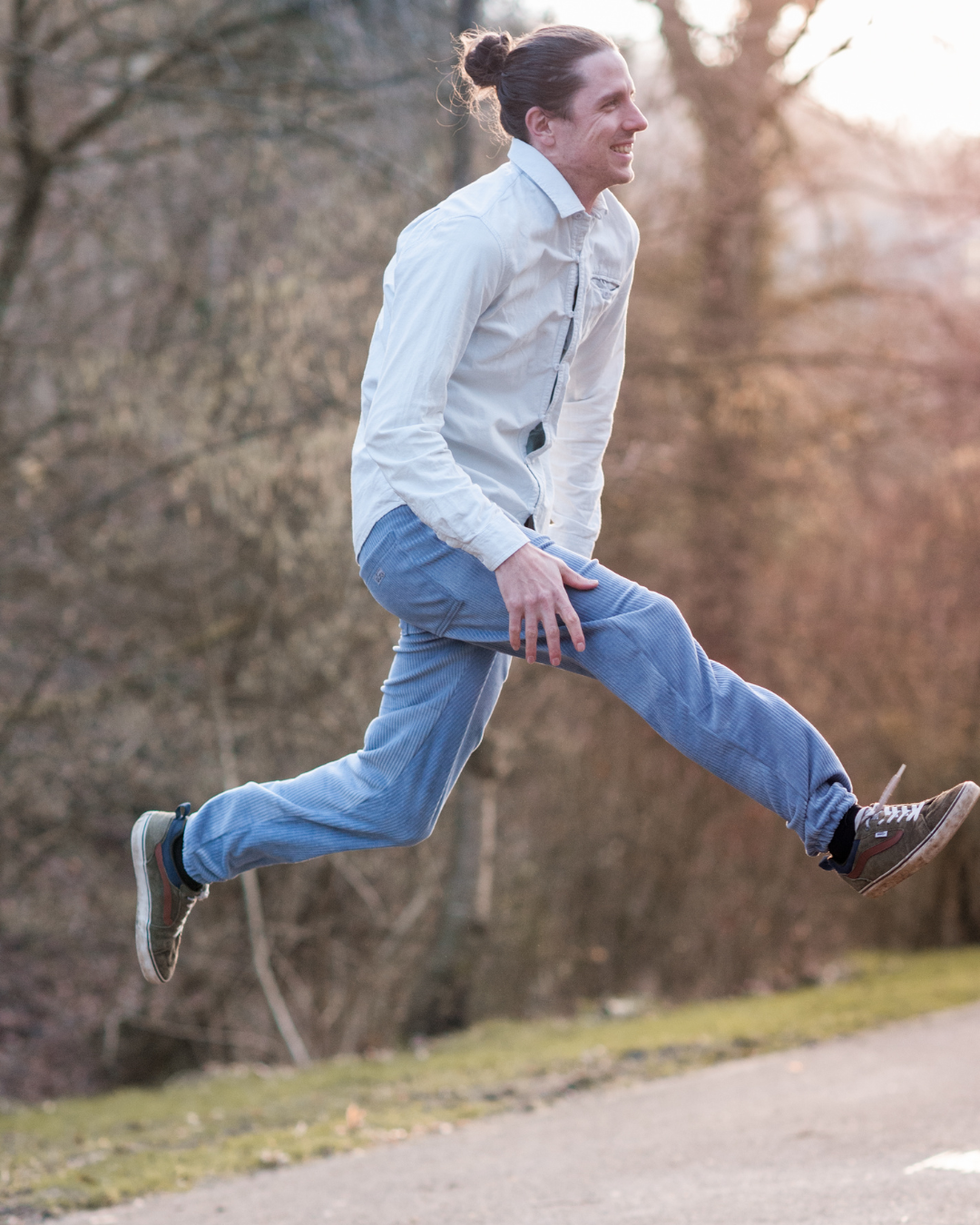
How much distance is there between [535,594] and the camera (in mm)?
2561

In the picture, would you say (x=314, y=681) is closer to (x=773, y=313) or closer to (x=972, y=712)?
(x=972, y=712)

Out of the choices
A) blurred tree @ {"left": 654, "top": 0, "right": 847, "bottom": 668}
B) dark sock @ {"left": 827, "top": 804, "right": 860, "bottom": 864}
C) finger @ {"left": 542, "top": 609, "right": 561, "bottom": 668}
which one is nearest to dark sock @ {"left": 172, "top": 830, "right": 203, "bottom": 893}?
finger @ {"left": 542, "top": 609, "right": 561, "bottom": 668}

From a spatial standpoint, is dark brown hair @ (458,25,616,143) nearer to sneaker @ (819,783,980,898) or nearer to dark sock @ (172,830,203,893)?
sneaker @ (819,783,980,898)

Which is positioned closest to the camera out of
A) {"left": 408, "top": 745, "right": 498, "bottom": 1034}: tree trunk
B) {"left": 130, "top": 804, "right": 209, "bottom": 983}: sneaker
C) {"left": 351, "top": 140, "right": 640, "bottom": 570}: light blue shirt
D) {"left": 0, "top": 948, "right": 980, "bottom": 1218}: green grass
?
{"left": 351, "top": 140, "right": 640, "bottom": 570}: light blue shirt

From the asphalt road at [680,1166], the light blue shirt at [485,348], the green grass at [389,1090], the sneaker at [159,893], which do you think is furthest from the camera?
the green grass at [389,1090]

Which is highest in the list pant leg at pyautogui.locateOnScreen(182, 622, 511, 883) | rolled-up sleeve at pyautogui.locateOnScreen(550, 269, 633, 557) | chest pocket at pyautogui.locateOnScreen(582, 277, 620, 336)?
chest pocket at pyautogui.locateOnScreen(582, 277, 620, 336)

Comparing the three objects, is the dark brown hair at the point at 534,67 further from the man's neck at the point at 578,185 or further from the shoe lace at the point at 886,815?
the shoe lace at the point at 886,815

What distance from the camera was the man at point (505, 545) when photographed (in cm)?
256

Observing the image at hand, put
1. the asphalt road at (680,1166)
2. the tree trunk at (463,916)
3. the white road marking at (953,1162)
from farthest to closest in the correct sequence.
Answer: the tree trunk at (463,916) → the white road marking at (953,1162) → the asphalt road at (680,1166)

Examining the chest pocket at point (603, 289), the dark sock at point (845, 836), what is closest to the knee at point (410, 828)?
the dark sock at point (845, 836)

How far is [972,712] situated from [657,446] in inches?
122

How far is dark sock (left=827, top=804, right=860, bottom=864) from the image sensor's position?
253 cm

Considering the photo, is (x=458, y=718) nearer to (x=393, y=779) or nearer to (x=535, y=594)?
(x=393, y=779)

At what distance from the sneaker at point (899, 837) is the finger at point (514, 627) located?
728 millimetres
